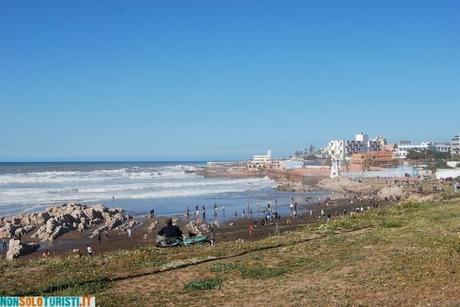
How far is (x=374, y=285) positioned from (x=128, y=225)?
30927 mm

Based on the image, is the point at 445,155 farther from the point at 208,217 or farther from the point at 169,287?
the point at 169,287

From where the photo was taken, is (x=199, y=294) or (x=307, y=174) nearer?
(x=199, y=294)

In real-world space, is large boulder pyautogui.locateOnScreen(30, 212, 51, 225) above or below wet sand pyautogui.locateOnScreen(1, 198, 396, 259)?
above

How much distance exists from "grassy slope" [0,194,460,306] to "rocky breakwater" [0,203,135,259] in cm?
1892

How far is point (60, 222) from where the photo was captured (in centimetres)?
3662

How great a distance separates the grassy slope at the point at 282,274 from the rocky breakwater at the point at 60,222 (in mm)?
18917

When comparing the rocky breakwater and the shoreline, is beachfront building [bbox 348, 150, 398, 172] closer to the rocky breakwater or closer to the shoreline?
the shoreline

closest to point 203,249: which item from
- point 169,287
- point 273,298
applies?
point 169,287

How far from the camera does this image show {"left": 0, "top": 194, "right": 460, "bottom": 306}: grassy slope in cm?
916

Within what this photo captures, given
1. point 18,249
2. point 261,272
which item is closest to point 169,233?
point 261,272

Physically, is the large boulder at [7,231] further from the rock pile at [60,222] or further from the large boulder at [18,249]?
the large boulder at [18,249]

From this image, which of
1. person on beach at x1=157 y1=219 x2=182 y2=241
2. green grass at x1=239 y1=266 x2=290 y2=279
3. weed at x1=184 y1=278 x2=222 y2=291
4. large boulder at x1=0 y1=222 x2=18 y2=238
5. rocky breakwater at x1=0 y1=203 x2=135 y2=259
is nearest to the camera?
weed at x1=184 y1=278 x2=222 y2=291

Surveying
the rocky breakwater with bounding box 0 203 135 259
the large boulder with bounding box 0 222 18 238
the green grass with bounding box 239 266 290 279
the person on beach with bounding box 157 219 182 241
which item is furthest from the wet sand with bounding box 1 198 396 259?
the green grass with bounding box 239 266 290 279

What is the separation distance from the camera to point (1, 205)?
2272 inches
